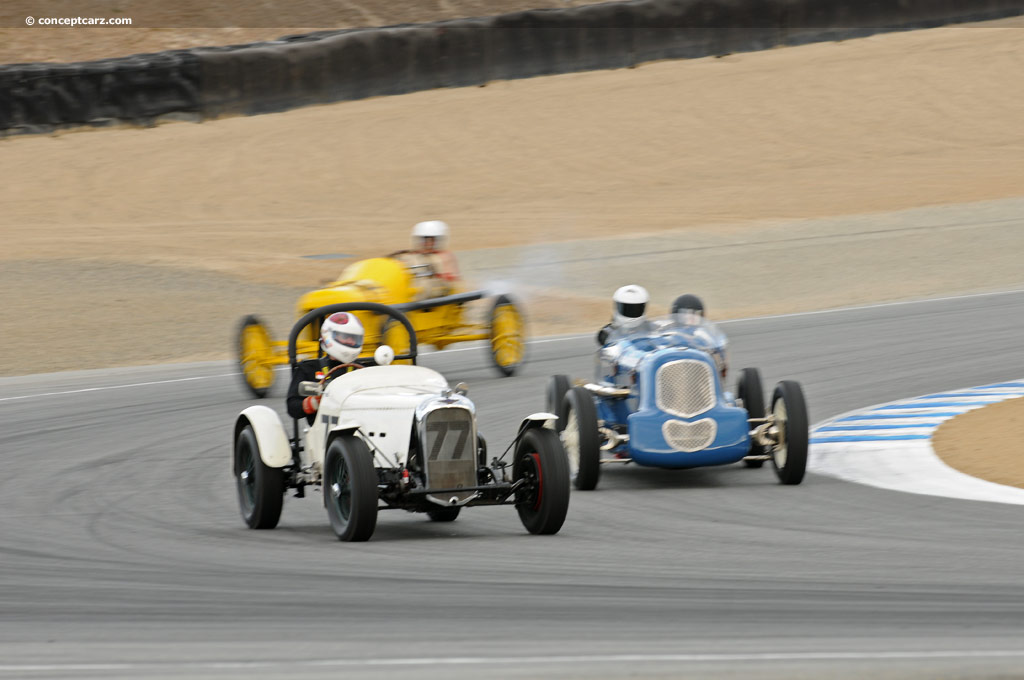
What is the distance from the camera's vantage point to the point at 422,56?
3812 cm

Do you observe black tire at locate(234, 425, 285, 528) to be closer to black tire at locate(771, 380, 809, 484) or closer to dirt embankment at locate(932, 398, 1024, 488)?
black tire at locate(771, 380, 809, 484)

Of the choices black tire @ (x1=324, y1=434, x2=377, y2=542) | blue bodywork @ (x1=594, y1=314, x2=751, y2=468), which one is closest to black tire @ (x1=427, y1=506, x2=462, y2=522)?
black tire @ (x1=324, y1=434, x2=377, y2=542)

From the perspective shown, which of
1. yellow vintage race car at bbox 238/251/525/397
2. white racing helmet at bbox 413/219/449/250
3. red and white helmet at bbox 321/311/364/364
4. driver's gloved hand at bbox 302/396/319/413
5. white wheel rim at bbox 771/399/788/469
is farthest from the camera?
white racing helmet at bbox 413/219/449/250

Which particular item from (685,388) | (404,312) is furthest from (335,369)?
(404,312)

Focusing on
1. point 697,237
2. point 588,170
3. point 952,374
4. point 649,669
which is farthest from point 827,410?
point 588,170

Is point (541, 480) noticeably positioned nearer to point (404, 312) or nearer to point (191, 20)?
point (404, 312)

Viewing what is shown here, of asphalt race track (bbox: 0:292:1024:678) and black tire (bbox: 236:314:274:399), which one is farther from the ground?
black tire (bbox: 236:314:274:399)

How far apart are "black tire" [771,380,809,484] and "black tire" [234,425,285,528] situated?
336 centimetres

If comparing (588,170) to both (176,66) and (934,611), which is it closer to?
(176,66)

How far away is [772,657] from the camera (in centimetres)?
587

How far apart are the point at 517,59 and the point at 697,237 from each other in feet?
43.2

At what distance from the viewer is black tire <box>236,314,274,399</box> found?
51.8 ft

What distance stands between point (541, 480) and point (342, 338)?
168cm

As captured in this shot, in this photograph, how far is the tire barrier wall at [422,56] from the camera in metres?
36.0
